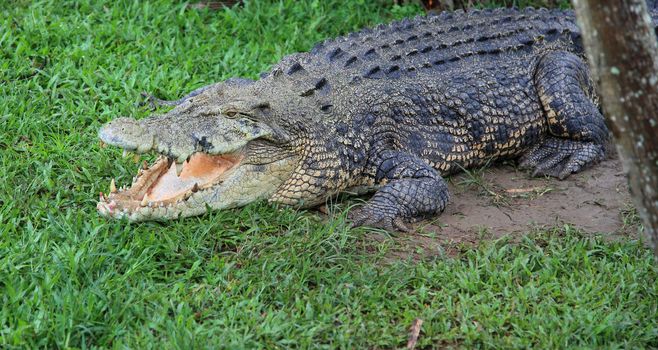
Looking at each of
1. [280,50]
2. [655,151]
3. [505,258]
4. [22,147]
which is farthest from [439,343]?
[280,50]

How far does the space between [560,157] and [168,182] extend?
2.70m

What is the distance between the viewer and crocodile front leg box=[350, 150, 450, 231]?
5398 millimetres

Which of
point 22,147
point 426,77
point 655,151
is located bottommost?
point 22,147

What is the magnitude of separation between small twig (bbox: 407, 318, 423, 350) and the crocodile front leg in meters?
1.02

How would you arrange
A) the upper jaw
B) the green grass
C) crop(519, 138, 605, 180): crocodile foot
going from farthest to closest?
crop(519, 138, 605, 180): crocodile foot < the upper jaw < the green grass

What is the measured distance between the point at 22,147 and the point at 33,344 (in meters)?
2.10

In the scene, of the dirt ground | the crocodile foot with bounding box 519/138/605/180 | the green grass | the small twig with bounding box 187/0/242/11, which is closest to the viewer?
the green grass

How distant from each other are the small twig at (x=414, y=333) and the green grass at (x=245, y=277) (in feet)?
0.12

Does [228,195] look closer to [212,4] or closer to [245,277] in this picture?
[245,277]

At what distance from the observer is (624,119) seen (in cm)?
371

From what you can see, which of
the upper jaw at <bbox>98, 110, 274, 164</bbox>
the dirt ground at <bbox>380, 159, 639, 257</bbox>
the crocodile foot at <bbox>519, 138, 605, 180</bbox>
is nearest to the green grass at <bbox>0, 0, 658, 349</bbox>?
the dirt ground at <bbox>380, 159, 639, 257</bbox>

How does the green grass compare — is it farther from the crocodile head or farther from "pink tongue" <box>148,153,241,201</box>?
"pink tongue" <box>148,153,241,201</box>

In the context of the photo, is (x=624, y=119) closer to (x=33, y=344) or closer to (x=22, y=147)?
(x=33, y=344)

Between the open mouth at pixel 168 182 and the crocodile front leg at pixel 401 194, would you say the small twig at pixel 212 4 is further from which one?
the crocodile front leg at pixel 401 194
